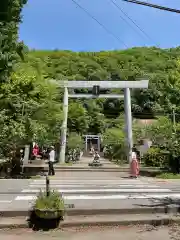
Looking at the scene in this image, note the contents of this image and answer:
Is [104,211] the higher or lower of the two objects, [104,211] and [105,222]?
the higher

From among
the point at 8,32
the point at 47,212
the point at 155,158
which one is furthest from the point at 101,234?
the point at 155,158

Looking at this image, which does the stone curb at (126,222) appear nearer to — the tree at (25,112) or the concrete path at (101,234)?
the concrete path at (101,234)

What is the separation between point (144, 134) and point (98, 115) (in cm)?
1993

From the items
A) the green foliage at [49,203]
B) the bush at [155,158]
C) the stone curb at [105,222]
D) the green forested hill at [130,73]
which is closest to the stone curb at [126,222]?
the stone curb at [105,222]

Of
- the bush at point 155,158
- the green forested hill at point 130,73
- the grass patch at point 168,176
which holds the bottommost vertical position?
the grass patch at point 168,176

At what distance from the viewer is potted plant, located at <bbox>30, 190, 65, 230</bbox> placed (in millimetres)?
8617

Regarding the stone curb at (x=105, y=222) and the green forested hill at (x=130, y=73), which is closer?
the stone curb at (x=105, y=222)

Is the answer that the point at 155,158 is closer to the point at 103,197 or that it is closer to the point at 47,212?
the point at 103,197

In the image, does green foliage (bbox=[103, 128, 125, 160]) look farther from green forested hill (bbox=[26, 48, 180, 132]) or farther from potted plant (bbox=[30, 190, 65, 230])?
potted plant (bbox=[30, 190, 65, 230])

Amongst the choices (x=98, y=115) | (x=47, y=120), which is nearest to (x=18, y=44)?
(x=47, y=120)

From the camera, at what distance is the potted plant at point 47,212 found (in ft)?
28.3

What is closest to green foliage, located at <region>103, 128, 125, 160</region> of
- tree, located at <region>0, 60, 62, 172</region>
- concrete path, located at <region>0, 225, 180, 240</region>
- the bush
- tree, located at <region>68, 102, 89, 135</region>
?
tree, located at <region>68, 102, 89, 135</region>

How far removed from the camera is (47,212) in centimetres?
856

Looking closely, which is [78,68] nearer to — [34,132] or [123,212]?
[34,132]
